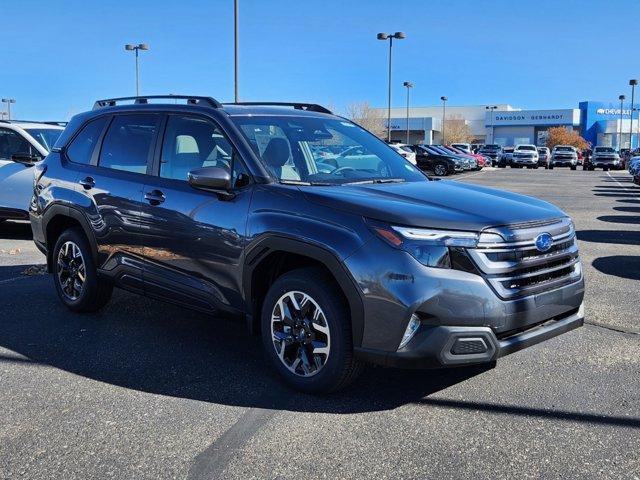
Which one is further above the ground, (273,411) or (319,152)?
(319,152)

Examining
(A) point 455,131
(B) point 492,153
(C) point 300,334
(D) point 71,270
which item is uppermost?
(A) point 455,131

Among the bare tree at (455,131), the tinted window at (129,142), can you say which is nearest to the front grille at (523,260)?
the tinted window at (129,142)

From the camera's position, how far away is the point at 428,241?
357 cm

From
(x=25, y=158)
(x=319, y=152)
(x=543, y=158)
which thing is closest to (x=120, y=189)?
(x=319, y=152)

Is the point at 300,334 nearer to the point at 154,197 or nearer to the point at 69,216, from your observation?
the point at 154,197

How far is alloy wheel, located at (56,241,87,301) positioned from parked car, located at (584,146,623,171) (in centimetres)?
4927

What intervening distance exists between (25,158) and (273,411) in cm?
802

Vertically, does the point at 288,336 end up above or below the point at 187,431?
above

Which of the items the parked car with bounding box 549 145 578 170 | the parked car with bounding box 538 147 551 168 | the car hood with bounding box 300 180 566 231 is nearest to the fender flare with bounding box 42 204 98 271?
Answer: the car hood with bounding box 300 180 566 231

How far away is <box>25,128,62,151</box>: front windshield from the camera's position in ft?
35.6

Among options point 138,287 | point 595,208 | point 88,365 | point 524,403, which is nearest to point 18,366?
point 88,365

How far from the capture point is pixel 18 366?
15.3ft

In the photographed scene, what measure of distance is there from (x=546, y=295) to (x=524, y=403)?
2.22 ft

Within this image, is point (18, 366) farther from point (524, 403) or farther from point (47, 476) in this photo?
point (524, 403)
